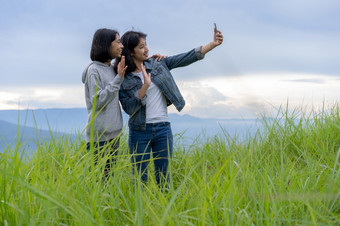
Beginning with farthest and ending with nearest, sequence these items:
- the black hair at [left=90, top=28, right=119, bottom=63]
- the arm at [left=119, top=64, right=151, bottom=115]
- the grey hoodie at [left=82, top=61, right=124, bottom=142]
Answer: the black hair at [left=90, top=28, right=119, bottom=63] → the grey hoodie at [left=82, top=61, right=124, bottom=142] → the arm at [left=119, top=64, right=151, bottom=115]

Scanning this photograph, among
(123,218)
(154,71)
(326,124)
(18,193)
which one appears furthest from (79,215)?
(326,124)

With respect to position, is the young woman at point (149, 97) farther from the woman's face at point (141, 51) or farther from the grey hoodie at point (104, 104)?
the grey hoodie at point (104, 104)

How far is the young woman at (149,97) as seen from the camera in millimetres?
3299

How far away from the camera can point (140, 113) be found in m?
3.29

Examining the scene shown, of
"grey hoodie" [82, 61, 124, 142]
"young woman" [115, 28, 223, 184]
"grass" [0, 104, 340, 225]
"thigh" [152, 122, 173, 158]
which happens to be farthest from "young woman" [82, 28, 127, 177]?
"grass" [0, 104, 340, 225]

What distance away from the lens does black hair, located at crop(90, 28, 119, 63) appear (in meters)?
3.36

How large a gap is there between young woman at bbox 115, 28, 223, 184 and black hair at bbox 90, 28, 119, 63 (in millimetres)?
136

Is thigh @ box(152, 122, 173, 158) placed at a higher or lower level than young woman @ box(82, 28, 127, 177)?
lower

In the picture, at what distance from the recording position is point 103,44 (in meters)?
3.37

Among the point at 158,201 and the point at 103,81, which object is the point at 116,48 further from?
the point at 158,201

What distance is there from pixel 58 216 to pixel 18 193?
297 mm

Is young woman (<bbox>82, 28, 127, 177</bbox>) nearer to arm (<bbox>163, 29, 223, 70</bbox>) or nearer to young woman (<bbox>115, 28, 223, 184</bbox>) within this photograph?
young woman (<bbox>115, 28, 223, 184</bbox>)

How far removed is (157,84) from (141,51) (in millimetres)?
333

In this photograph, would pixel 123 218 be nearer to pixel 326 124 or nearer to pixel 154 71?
pixel 154 71
